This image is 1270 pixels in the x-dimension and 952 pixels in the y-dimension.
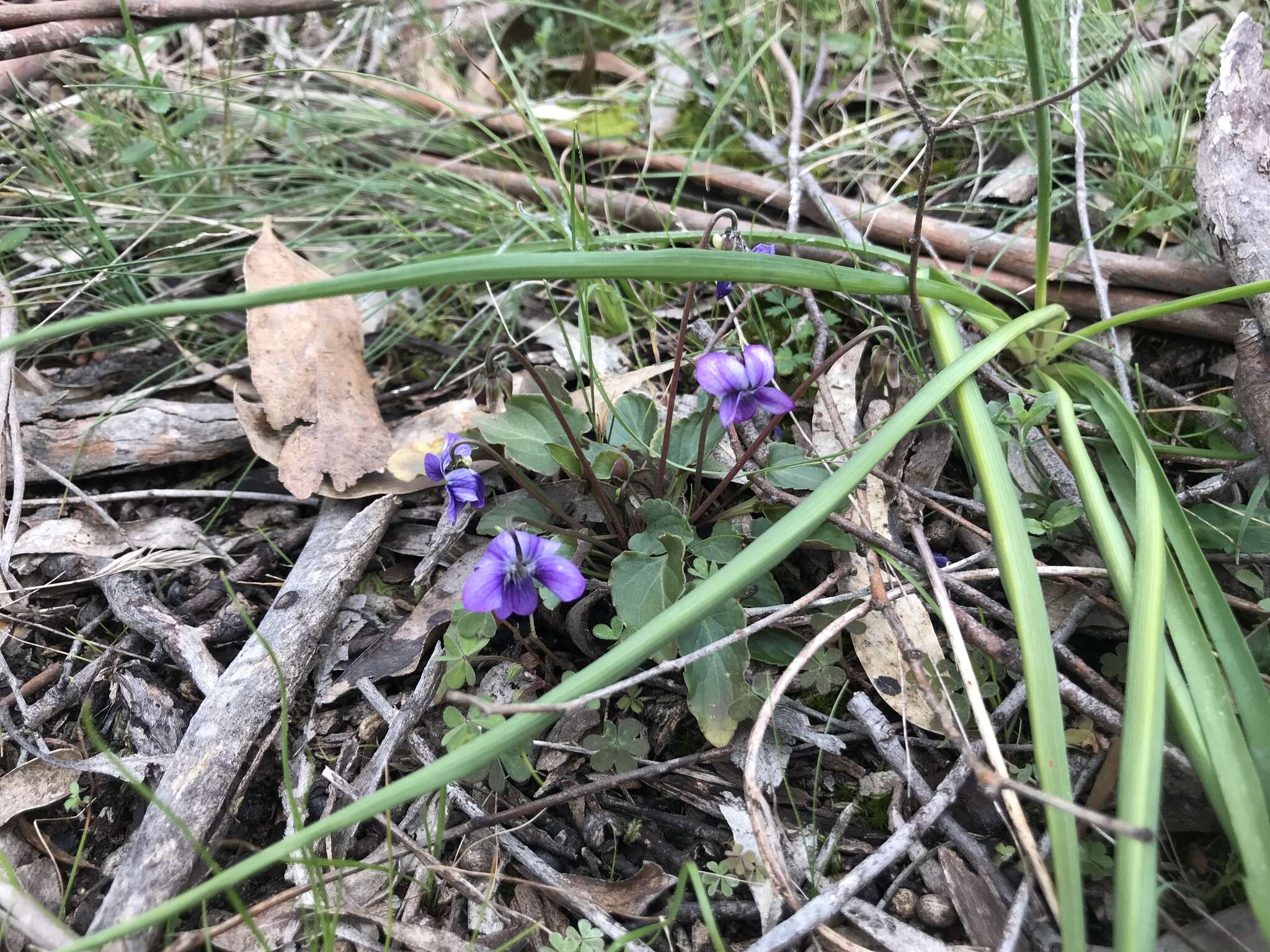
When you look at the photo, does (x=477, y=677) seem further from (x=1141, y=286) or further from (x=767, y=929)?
(x=1141, y=286)

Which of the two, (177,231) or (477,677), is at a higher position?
(177,231)

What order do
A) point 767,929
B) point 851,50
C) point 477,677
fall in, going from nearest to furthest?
point 767,929 < point 477,677 < point 851,50

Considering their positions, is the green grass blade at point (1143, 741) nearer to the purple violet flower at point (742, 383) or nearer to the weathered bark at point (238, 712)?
the purple violet flower at point (742, 383)

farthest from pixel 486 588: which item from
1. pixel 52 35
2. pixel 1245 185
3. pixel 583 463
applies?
pixel 52 35

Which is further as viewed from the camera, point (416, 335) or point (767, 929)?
point (416, 335)

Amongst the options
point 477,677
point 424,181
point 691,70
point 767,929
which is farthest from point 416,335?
point 767,929

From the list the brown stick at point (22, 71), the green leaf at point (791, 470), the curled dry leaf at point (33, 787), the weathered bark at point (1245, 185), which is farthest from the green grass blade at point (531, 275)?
the brown stick at point (22, 71)

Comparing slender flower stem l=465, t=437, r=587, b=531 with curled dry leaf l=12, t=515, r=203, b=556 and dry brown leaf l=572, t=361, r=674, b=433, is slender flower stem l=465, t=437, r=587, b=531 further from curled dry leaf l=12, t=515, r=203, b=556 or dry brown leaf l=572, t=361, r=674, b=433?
curled dry leaf l=12, t=515, r=203, b=556
